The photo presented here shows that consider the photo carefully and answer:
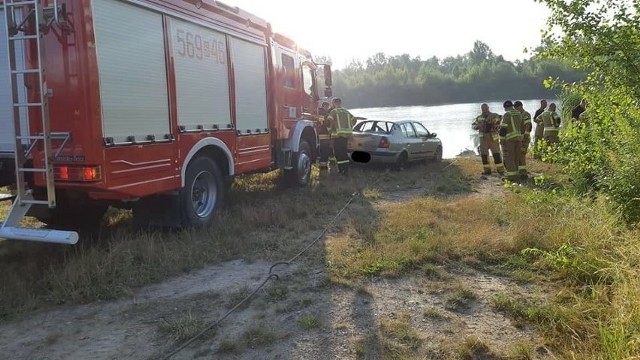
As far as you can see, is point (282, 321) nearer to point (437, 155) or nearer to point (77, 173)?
point (77, 173)

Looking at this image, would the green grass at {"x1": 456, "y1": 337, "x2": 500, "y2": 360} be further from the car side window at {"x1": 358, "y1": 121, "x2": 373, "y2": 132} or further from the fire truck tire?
the car side window at {"x1": 358, "y1": 121, "x2": 373, "y2": 132}

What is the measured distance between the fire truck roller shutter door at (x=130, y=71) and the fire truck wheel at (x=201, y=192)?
2.60ft

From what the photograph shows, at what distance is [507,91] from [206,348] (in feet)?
238

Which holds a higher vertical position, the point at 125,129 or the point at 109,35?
the point at 109,35

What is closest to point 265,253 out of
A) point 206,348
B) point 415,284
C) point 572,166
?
point 415,284

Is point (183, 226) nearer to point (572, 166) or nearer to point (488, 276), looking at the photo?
point (488, 276)

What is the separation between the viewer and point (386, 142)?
12.4 m

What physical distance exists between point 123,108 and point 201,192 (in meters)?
1.96

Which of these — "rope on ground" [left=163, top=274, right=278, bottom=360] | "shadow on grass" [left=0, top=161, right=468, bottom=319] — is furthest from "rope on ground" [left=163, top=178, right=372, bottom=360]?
"shadow on grass" [left=0, top=161, right=468, bottom=319]

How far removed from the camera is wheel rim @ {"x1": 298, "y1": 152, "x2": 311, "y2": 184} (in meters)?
9.95

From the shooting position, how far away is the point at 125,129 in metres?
5.29

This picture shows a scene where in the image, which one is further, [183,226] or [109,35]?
[183,226]

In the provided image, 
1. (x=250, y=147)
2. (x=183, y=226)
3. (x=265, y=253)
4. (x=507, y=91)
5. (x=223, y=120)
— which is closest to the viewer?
(x=265, y=253)

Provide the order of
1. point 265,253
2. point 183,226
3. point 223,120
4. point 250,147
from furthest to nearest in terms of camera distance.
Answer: point 250,147 → point 223,120 → point 183,226 → point 265,253
